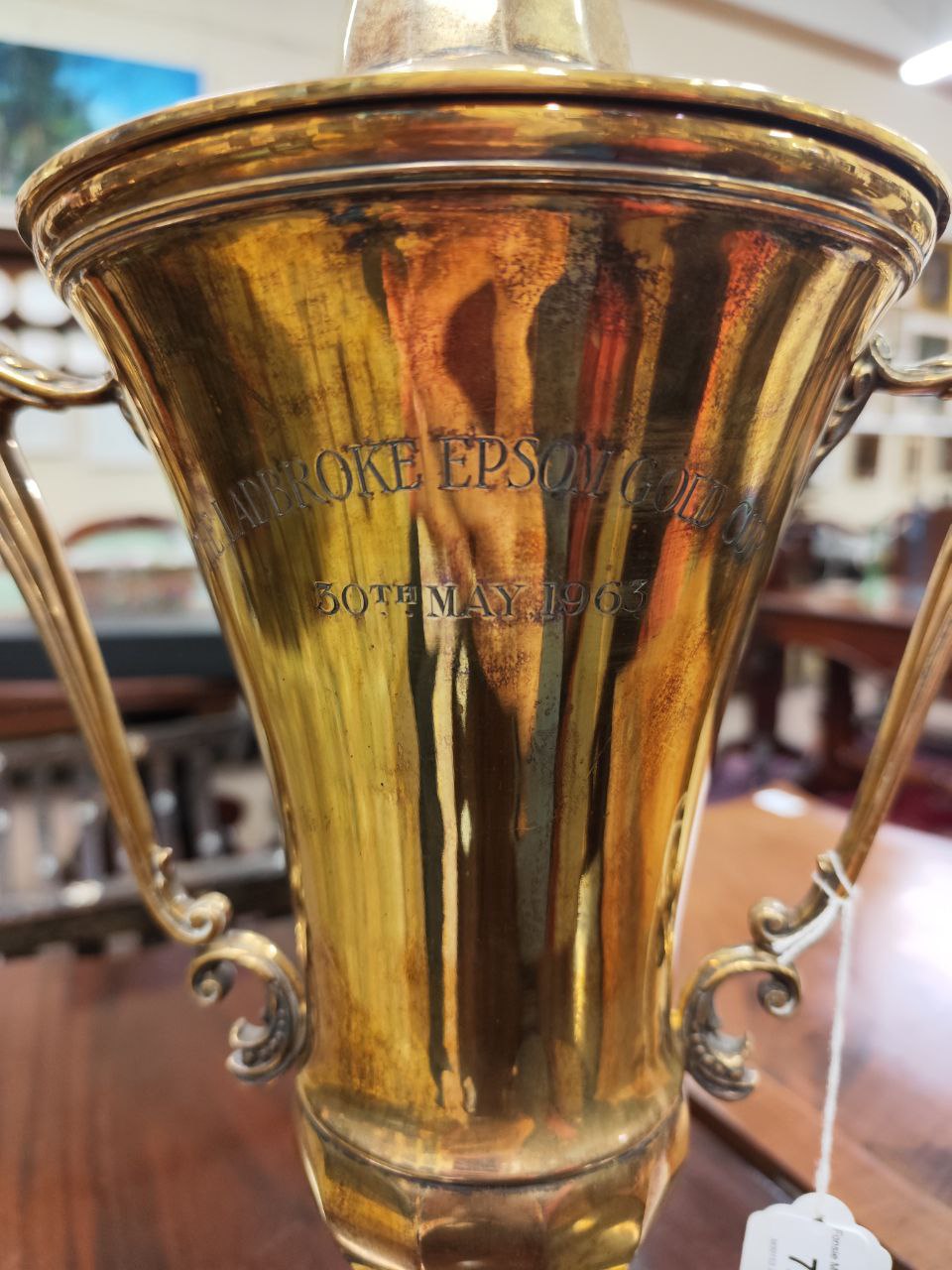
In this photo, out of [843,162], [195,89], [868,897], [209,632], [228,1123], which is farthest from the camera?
[195,89]

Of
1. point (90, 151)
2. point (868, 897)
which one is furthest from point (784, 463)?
point (868, 897)

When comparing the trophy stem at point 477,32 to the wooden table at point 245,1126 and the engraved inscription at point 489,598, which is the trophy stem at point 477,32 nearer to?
the engraved inscription at point 489,598

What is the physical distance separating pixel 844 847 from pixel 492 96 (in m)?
0.27

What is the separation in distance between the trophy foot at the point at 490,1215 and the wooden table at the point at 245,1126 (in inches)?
2.6

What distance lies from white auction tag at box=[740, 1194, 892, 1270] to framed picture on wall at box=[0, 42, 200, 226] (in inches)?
114

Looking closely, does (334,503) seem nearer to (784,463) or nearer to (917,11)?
(784,463)

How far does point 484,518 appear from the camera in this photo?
0.84ft

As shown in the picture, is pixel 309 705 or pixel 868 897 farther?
pixel 868 897

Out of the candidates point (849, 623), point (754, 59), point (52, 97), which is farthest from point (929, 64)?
point (52, 97)

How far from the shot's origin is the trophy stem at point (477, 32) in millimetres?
328

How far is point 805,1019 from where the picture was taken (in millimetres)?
561

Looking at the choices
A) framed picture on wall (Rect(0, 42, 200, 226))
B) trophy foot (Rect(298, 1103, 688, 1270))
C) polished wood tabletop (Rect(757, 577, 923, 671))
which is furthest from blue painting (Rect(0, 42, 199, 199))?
trophy foot (Rect(298, 1103, 688, 1270))

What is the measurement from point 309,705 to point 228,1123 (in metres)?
0.28

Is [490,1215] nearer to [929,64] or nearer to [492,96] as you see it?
[492,96]
